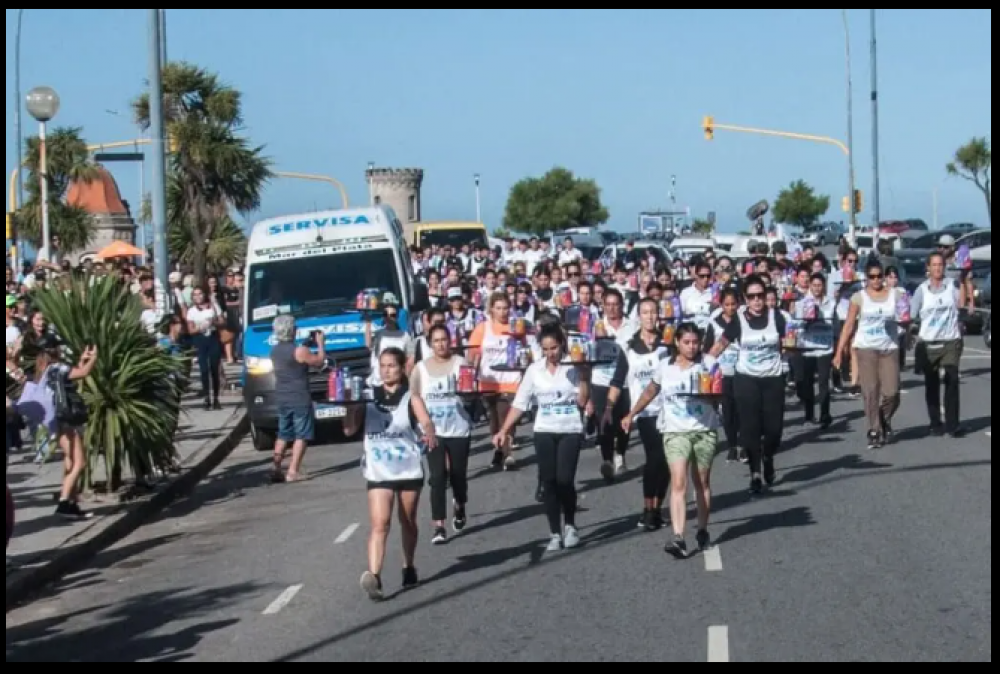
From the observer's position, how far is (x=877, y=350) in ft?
58.1

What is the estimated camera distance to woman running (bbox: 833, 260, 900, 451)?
1762 cm

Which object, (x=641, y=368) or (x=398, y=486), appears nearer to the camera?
(x=398, y=486)

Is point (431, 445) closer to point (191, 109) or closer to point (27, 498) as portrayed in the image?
point (27, 498)

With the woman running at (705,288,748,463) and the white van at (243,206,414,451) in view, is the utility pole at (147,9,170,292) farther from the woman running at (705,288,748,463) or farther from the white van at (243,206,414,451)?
the woman running at (705,288,748,463)

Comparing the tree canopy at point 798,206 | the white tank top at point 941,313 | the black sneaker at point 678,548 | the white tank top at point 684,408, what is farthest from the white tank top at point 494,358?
the tree canopy at point 798,206

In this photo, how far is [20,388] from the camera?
591 inches

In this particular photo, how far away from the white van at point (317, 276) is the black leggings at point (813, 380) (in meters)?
4.68

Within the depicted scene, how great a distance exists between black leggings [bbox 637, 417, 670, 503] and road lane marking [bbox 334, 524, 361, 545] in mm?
2428

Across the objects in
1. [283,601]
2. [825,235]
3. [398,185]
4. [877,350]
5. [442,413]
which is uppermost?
[398,185]

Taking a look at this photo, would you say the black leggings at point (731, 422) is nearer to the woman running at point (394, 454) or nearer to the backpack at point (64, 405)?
the woman running at point (394, 454)

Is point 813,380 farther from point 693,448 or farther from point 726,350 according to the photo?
point 693,448

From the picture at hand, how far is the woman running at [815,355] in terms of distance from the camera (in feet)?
62.6

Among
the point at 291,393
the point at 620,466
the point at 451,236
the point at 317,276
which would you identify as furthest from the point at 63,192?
the point at 620,466

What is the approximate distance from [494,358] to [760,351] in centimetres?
287
